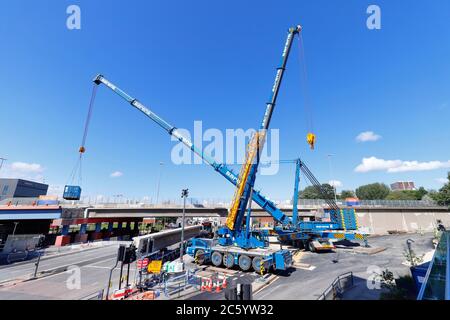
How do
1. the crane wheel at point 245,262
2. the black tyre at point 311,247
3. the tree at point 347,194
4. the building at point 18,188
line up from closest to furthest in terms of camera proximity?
the crane wheel at point 245,262, the black tyre at point 311,247, the building at point 18,188, the tree at point 347,194

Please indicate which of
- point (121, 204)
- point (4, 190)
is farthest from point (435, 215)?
point (4, 190)

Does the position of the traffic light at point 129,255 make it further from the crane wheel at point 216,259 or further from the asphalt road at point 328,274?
the crane wheel at point 216,259

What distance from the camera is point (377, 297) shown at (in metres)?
12.5

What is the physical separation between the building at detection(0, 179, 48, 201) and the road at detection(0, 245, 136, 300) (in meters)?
104

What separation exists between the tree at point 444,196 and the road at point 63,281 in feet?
188

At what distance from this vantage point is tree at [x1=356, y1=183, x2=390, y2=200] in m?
109

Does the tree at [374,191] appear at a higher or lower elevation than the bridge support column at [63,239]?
higher

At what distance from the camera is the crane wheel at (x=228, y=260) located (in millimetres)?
19309

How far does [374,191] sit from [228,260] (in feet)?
395

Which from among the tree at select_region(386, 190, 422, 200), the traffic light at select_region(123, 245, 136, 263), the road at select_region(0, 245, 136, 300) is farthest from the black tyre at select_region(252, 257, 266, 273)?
the tree at select_region(386, 190, 422, 200)

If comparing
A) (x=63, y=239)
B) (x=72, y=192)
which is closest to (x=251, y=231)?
(x=72, y=192)

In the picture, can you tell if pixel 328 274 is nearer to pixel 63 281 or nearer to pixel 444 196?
pixel 63 281

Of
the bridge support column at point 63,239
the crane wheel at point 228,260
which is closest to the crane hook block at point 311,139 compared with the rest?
the crane wheel at point 228,260
